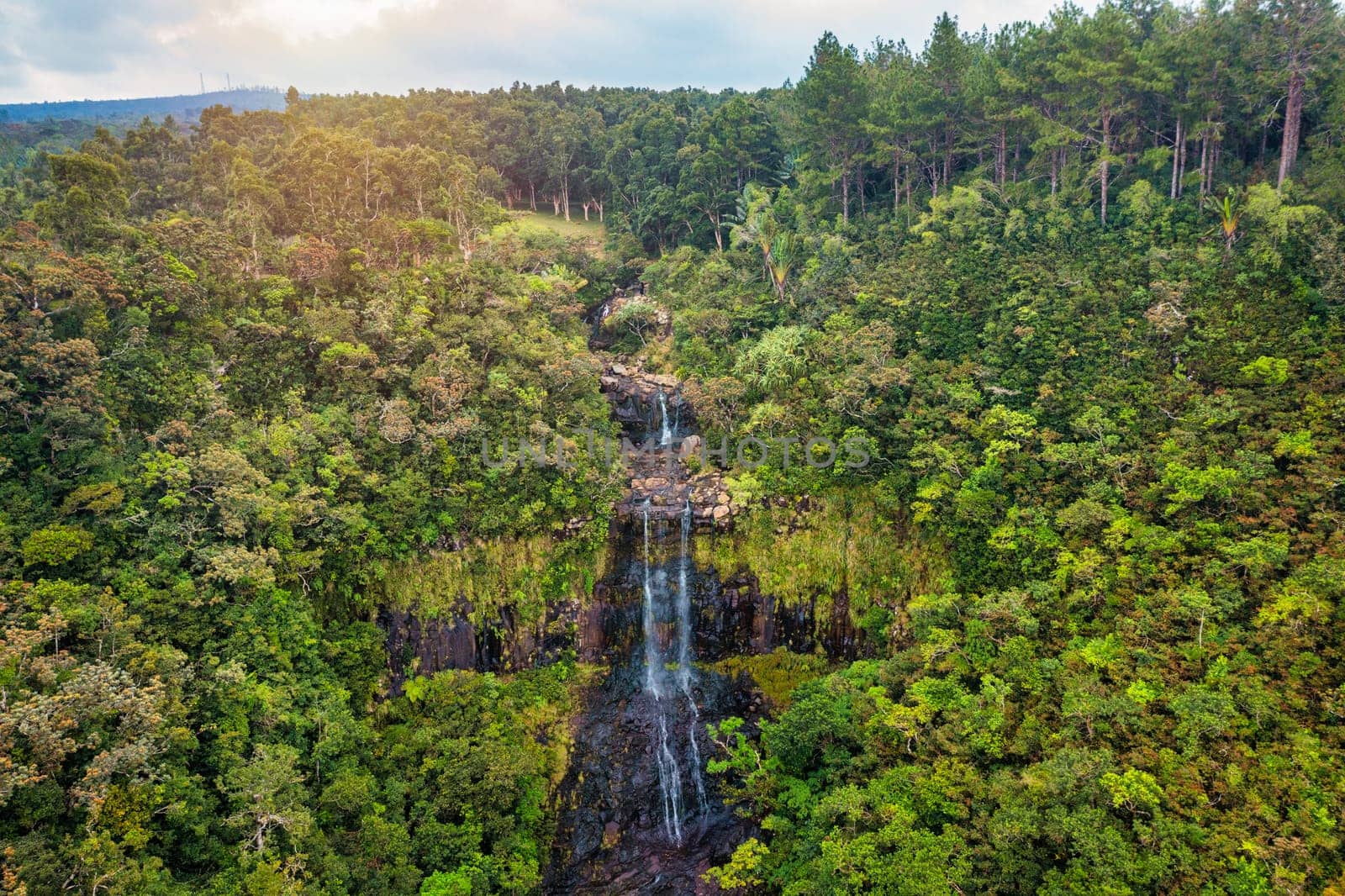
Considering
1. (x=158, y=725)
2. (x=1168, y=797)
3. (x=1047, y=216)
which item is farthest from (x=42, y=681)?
(x=1047, y=216)

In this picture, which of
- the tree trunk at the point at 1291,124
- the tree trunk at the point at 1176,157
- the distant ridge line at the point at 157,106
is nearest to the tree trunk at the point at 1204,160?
the tree trunk at the point at 1176,157

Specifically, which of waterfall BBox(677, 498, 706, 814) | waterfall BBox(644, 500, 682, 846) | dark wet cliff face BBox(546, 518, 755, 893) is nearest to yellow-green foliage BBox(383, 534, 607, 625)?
dark wet cliff face BBox(546, 518, 755, 893)

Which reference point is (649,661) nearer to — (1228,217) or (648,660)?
(648,660)

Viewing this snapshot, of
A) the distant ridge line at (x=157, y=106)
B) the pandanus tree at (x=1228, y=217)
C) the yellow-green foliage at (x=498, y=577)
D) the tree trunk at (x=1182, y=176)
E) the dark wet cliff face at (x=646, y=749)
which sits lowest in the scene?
the dark wet cliff face at (x=646, y=749)

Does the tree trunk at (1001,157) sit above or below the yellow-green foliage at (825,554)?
above

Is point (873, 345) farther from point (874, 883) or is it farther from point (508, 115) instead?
point (508, 115)

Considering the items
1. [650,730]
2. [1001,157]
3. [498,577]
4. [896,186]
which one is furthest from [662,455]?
[1001,157]

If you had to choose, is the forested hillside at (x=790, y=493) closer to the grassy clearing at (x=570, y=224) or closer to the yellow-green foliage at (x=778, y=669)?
the yellow-green foliage at (x=778, y=669)
